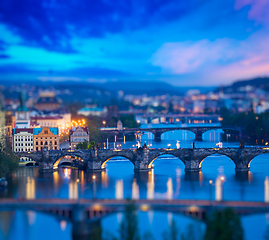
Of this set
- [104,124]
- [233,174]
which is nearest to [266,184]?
[233,174]

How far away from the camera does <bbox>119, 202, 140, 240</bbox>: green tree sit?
24.4m

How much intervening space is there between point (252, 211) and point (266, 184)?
1329cm

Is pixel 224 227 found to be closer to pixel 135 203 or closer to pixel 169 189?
pixel 135 203

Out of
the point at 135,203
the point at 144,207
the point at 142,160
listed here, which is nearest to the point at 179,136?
the point at 142,160

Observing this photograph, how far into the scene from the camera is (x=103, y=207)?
2620cm

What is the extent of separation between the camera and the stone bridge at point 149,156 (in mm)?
45125

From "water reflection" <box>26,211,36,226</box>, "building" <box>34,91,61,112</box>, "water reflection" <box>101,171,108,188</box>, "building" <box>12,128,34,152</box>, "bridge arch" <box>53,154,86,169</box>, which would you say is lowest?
"water reflection" <box>26,211,36,226</box>

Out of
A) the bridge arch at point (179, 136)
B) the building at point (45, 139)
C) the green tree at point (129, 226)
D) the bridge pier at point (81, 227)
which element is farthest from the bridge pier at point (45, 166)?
the bridge arch at point (179, 136)

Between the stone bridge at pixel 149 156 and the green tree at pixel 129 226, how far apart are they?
19783 millimetres

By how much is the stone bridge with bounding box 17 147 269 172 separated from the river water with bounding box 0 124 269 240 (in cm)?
85

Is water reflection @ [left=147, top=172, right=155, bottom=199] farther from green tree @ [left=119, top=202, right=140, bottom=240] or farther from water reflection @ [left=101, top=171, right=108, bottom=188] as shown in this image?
green tree @ [left=119, top=202, right=140, bottom=240]

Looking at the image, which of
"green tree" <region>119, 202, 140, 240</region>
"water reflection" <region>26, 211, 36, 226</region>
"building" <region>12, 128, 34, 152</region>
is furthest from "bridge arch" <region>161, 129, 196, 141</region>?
"green tree" <region>119, 202, 140, 240</region>

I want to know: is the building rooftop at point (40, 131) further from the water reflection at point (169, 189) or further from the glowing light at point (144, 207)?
the glowing light at point (144, 207)

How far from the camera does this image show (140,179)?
134ft
